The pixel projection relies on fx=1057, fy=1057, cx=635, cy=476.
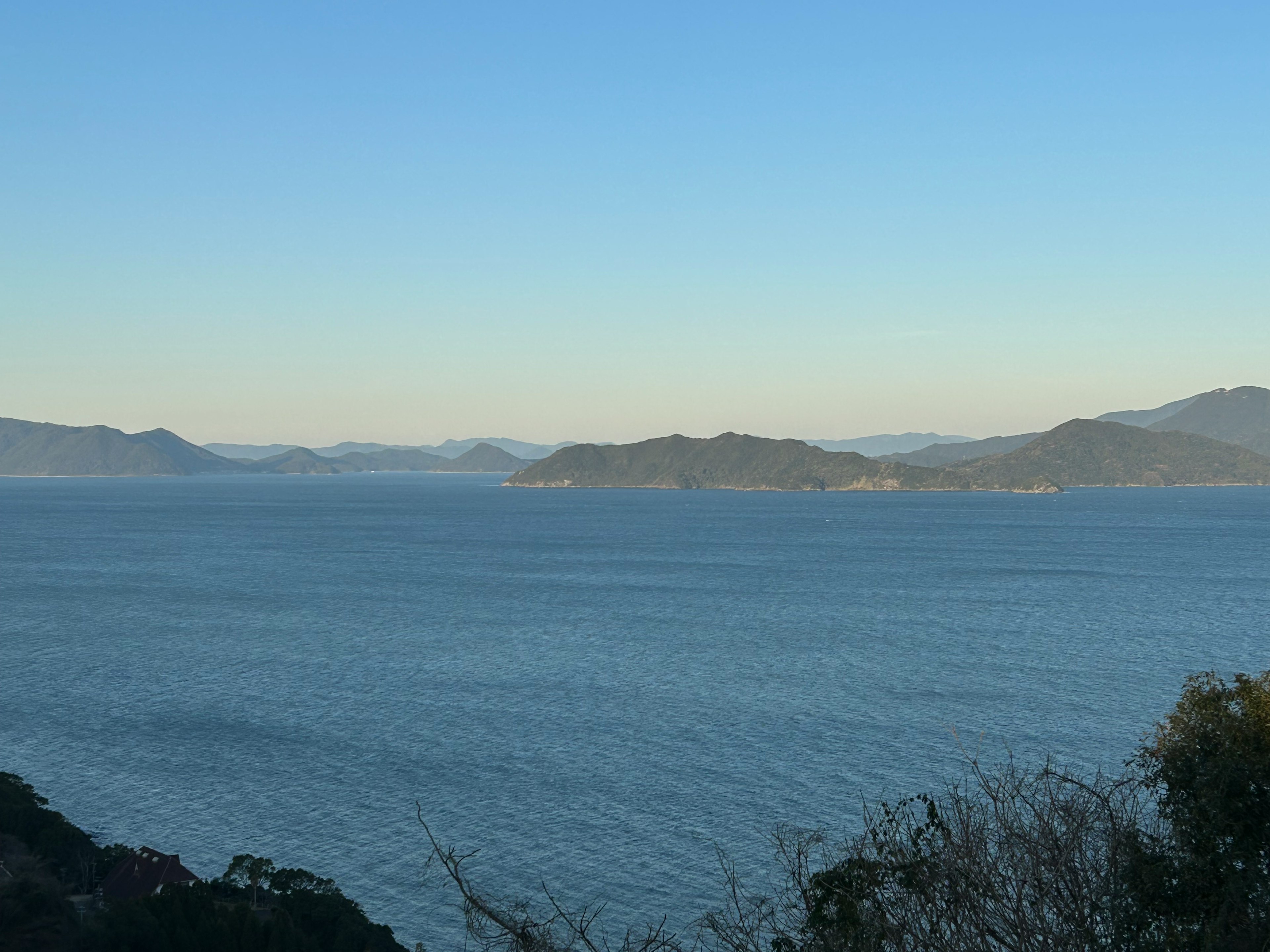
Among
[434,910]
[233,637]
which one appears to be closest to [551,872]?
[434,910]

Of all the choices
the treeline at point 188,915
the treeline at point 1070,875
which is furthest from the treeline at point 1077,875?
the treeline at point 188,915

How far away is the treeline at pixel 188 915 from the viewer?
2745 cm

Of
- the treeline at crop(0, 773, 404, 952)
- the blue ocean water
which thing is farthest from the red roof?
the blue ocean water

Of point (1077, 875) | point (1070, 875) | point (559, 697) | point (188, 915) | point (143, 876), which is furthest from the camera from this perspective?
point (559, 697)

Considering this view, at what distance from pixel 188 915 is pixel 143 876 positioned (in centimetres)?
570

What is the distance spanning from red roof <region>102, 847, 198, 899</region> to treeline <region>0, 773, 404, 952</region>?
0.66m

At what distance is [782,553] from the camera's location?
14025cm

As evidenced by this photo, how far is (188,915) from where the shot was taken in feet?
93.6

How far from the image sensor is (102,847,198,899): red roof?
32188 millimetres

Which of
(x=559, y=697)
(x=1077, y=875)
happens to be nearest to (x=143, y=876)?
(x=559, y=697)

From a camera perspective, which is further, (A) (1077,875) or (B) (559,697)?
(B) (559,697)

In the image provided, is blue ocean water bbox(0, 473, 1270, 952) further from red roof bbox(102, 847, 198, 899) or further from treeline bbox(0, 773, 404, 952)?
treeline bbox(0, 773, 404, 952)

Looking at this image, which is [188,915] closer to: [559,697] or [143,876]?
[143,876]

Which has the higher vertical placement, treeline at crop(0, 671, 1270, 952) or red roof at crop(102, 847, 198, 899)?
treeline at crop(0, 671, 1270, 952)
